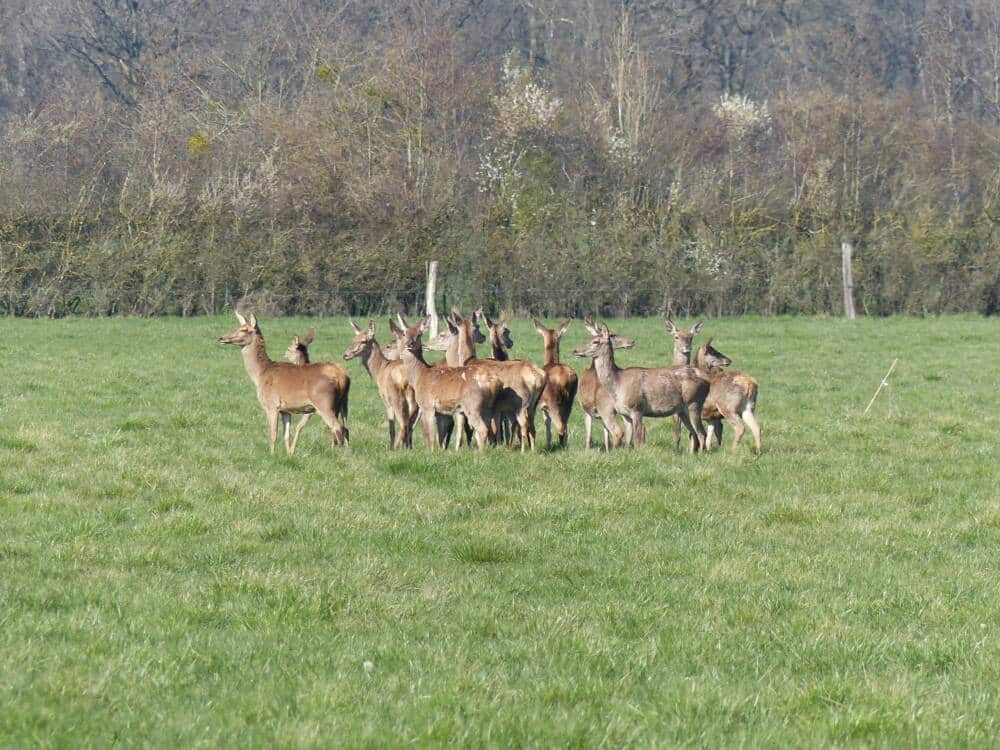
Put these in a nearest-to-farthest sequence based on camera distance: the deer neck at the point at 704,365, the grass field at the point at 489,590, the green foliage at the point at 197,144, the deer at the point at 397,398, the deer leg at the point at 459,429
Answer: the grass field at the point at 489,590 < the deer leg at the point at 459,429 < the deer at the point at 397,398 < the deer neck at the point at 704,365 < the green foliage at the point at 197,144

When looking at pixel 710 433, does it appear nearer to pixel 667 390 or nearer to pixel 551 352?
pixel 667 390

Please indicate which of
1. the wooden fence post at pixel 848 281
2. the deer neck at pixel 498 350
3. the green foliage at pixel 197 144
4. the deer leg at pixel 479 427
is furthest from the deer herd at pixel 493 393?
the green foliage at pixel 197 144

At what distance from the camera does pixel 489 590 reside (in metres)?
7.39

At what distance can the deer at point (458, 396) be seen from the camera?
12.3m

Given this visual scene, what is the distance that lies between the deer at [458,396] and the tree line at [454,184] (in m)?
20.3

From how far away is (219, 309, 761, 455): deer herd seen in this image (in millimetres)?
12469

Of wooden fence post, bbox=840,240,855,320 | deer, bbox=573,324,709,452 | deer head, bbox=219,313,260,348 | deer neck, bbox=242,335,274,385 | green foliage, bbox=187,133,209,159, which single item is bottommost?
deer, bbox=573,324,709,452

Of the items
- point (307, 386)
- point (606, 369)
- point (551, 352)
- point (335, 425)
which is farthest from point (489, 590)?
point (551, 352)

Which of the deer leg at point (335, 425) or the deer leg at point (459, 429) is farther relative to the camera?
the deer leg at point (459, 429)

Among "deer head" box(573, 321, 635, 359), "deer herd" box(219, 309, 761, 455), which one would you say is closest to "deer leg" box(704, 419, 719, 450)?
"deer herd" box(219, 309, 761, 455)

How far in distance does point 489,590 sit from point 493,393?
5164 mm

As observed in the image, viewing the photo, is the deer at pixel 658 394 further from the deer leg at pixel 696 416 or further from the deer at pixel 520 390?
the deer at pixel 520 390

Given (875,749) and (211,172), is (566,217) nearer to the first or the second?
(211,172)

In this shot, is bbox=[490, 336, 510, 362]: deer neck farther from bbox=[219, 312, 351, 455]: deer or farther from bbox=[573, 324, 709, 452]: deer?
bbox=[219, 312, 351, 455]: deer
